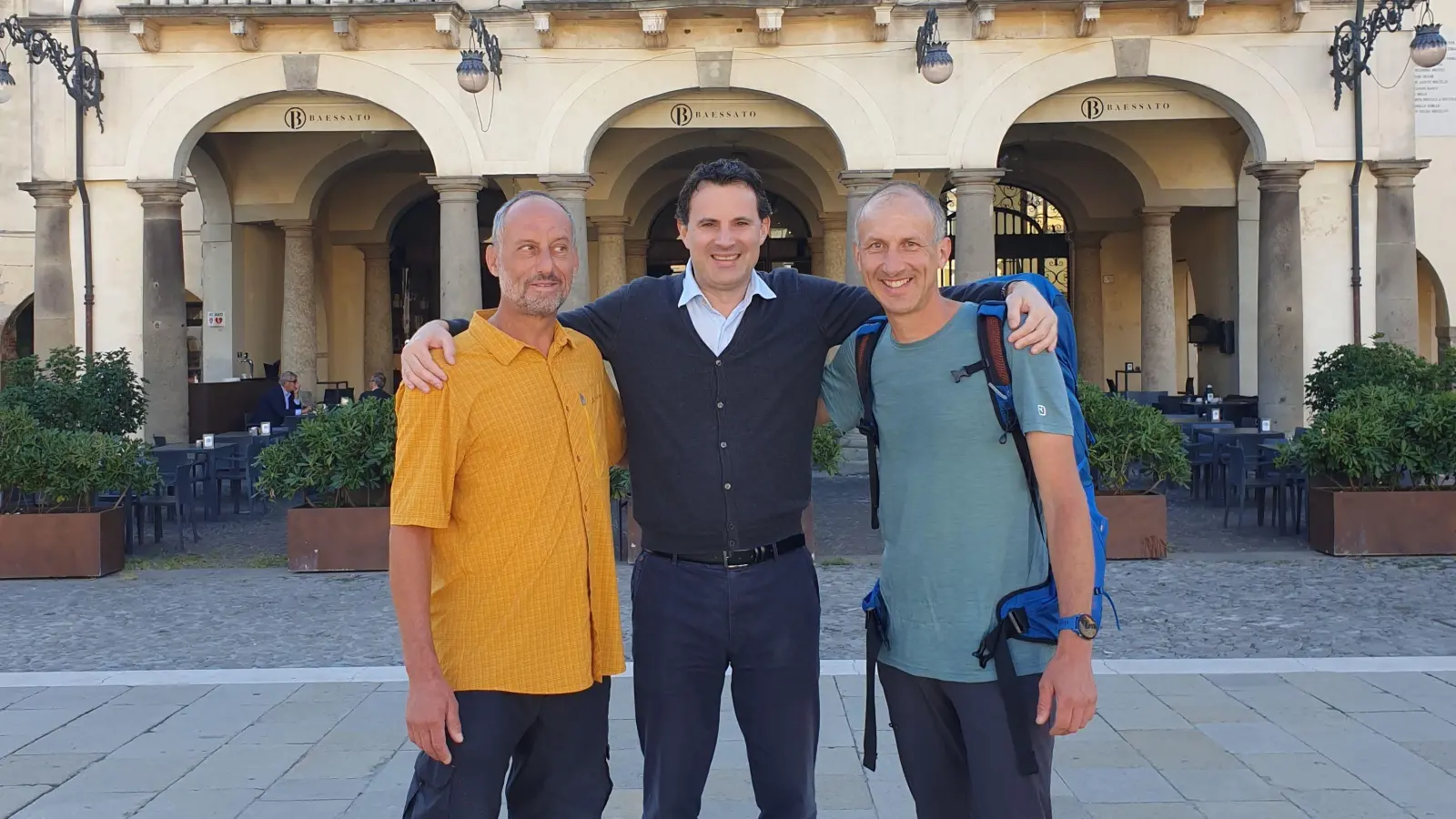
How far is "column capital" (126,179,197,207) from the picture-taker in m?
16.0

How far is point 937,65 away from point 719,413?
12224 millimetres

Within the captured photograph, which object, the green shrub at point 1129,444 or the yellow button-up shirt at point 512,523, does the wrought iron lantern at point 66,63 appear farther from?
the yellow button-up shirt at point 512,523

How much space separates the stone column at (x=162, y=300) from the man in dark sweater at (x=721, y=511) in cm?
1462

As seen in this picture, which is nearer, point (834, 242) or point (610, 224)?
point (610, 224)

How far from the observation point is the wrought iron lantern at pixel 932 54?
14.4 meters

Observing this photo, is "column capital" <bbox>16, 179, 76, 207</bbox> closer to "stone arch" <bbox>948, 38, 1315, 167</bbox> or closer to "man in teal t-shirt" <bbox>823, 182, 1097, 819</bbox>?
"stone arch" <bbox>948, 38, 1315, 167</bbox>

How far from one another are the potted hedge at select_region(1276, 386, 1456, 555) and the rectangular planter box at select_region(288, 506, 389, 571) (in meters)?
7.30

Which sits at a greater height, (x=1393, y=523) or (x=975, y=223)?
(x=975, y=223)

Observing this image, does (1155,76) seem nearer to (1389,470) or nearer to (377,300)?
(1389,470)

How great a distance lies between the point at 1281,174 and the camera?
15758 millimetres

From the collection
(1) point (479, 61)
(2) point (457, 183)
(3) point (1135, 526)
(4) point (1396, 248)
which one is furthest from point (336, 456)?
(4) point (1396, 248)

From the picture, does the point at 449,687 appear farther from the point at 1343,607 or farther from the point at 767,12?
the point at 767,12

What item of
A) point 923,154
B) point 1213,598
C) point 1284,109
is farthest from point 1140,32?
point 1213,598

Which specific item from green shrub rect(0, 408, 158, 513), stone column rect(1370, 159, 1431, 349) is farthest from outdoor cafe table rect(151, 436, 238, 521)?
stone column rect(1370, 159, 1431, 349)
